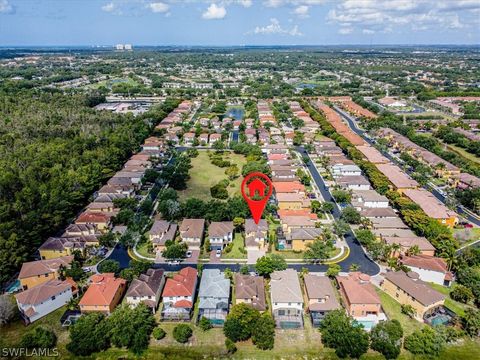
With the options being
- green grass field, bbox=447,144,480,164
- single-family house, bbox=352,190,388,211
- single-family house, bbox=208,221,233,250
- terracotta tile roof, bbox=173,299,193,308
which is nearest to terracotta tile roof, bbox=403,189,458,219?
single-family house, bbox=352,190,388,211

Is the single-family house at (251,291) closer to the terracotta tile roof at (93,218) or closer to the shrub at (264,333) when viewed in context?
the shrub at (264,333)

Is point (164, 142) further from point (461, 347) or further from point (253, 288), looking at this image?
point (461, 347)

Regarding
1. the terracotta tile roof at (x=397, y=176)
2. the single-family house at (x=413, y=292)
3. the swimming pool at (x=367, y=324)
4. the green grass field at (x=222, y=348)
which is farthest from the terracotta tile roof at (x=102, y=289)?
the terracotta tile roof at (x=397, y=176)

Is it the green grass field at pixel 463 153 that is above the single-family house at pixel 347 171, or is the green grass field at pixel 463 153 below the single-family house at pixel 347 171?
below

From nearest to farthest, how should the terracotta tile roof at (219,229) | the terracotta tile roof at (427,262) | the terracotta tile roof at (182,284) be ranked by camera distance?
the terracotta tile roof at (182,284) → the terracotta tile roof at (427,262) → the terracotta tile roof at (219,229)

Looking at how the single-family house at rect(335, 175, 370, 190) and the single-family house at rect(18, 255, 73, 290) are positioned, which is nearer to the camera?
the single-family house at rect(18, 255, 73, 290)

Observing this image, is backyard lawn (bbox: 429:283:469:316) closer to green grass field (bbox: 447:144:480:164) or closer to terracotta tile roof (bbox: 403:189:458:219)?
terracotta tile roof (bbox: 403:189:458:219)
